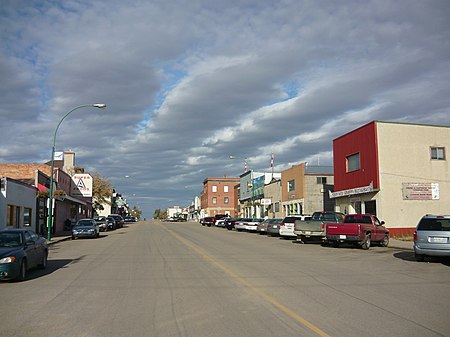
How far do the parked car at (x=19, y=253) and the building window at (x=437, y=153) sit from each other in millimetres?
28415

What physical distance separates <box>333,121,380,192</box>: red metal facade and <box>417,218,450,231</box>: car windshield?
16.2 m

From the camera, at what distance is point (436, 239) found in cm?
1630

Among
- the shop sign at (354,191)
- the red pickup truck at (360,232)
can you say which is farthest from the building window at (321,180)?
the red pickup truck at (360,232)

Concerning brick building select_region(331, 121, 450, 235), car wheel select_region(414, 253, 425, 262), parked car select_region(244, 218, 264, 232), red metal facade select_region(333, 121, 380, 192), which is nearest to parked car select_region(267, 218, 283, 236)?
red metal facade select_region(333, 121, 380, 192)

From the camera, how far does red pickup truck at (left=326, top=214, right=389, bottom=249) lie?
23281 millimetres

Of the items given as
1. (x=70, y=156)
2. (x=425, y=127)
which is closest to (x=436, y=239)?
(x=425, y=127)

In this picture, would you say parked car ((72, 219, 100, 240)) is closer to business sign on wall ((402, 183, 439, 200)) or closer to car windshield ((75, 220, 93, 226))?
car windshield ((75, 220, 93, 226))

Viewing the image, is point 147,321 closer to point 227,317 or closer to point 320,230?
point 227,317

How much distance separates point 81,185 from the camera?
60219 millimetres

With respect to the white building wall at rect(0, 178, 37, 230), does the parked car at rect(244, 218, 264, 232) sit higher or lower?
lower

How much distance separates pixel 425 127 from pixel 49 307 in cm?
3131

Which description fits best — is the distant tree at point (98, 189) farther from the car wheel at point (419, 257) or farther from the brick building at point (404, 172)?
the car wheel at point (419, 257)

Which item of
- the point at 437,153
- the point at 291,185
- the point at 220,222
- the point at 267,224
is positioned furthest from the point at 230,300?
the point at 220,222

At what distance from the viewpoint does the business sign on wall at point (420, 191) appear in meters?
33.1
